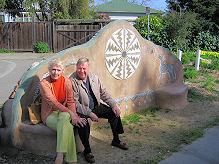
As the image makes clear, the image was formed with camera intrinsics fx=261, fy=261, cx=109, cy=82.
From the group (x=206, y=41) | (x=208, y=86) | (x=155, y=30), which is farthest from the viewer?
(x=206, y=41)

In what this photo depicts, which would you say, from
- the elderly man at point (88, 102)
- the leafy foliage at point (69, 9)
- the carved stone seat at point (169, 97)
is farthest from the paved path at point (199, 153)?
the leafy foliage at point (69, 9)

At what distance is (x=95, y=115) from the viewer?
11.7 ft

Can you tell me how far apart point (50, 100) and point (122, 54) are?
212 cm

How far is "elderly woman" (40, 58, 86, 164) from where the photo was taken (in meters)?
3.13

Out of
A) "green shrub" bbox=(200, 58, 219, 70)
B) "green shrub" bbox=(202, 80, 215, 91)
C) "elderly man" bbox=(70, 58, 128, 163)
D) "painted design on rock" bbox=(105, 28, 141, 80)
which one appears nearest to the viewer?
"elderly man" bbox=(70, 58, 128, 163)

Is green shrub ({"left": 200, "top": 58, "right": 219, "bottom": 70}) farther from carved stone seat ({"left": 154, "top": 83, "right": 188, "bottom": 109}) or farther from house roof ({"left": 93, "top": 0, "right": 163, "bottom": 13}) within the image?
house roof ({"left": 93, "top": 0, "right": 163, "bottom": 13})

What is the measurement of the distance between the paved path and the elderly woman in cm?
123

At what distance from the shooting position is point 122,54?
197 inches

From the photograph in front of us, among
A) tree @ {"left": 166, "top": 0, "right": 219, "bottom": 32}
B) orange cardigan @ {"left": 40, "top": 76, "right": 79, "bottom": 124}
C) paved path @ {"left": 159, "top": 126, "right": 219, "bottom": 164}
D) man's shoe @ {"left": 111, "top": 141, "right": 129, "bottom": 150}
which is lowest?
paved path @ {"left": 159, "top": 126, "right": 219, "bottom": 164}

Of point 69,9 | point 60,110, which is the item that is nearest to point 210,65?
point 60,110

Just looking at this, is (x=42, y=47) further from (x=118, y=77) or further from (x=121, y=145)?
(x=121, y=145)

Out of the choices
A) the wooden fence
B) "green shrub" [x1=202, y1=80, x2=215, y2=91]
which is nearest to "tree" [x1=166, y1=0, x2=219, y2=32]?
the wooden fence

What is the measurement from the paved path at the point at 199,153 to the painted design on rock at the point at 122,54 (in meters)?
1.86

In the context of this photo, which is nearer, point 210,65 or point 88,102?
point 88,102
